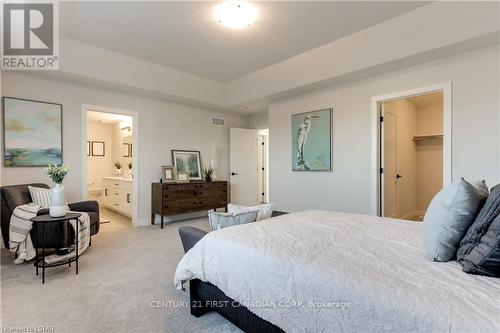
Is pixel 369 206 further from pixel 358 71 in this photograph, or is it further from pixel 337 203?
pixel 358 71

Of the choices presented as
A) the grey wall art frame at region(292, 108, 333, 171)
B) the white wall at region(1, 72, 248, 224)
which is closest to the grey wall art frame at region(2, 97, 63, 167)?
the white wall at region(1, 72, 248, 224)

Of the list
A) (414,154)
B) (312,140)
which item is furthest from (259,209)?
(414,154)

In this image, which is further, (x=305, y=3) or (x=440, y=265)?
(x=305, y=3)

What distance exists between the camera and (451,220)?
4.12 feet

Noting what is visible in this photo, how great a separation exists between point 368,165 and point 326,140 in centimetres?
80

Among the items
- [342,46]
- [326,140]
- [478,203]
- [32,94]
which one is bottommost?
[478,203]

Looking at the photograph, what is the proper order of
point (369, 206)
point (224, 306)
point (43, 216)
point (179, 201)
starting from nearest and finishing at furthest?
point (224, 306) < point (43, 216) < point (369, 206) < point (179, 201)

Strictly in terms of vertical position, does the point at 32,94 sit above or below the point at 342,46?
below

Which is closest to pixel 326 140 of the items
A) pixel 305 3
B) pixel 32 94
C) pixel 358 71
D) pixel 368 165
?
pixel 368 165

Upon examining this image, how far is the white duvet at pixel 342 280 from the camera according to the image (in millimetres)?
896

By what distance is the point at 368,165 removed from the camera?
391 centimetres

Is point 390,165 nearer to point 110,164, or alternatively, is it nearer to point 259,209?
point 259,209

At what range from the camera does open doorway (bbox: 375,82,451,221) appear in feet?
12.6

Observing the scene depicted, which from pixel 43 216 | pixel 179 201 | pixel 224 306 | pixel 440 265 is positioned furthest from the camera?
pixel 179 201
